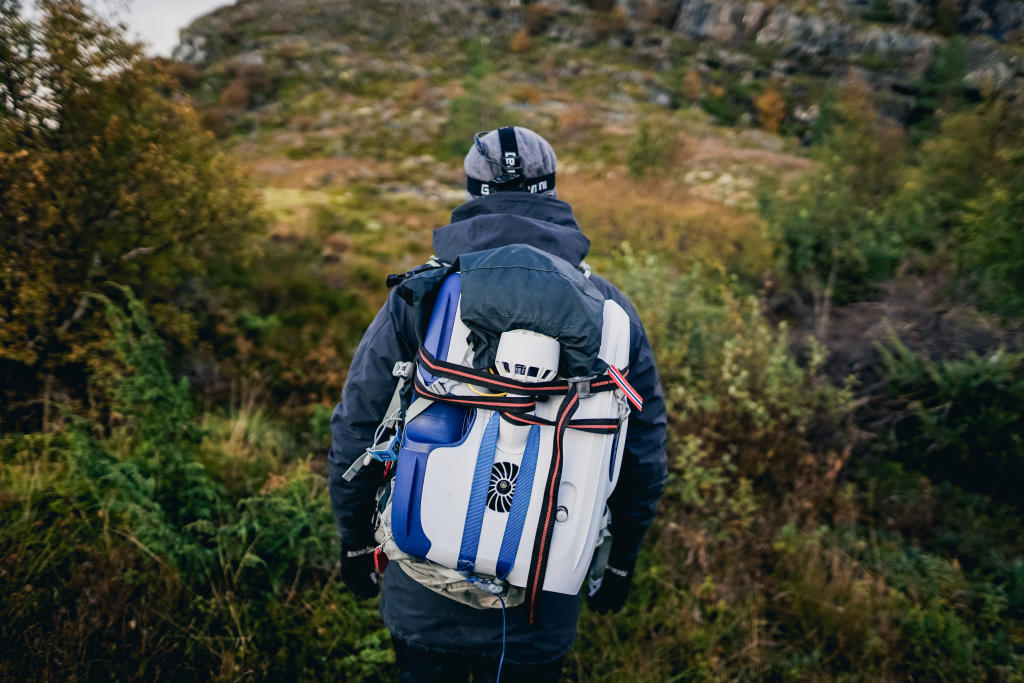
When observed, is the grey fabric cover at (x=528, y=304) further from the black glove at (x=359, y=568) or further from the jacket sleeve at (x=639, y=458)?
the black glove at (x=359, y=568)

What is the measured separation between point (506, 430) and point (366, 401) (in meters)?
0.51

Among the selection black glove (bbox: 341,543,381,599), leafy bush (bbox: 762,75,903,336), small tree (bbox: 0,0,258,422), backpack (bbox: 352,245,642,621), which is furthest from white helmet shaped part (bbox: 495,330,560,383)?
leafy bush (bbox: 762,75,903,336)

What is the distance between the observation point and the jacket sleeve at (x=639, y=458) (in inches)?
64.5

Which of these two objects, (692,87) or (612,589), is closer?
(612,589)

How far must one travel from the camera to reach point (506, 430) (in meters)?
1.29

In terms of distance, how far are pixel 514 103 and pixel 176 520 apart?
32.3m

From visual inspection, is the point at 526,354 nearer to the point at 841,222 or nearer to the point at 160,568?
the point at 160,568

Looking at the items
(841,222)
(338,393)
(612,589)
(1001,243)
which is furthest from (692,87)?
(612,589)

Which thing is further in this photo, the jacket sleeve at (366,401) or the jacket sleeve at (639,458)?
the jacket sleeve at (639,458)

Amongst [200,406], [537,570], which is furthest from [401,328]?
[200,406]

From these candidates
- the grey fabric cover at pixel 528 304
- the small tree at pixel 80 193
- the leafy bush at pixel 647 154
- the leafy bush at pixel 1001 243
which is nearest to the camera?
the grey fabric cover at pixel 528 304

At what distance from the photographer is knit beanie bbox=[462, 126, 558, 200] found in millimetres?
1665

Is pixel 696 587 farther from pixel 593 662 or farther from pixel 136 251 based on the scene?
pixel 136 251

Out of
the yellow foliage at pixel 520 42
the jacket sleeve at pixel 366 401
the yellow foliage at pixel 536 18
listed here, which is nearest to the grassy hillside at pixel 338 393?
the jacket sleeve at pixel 366 401
